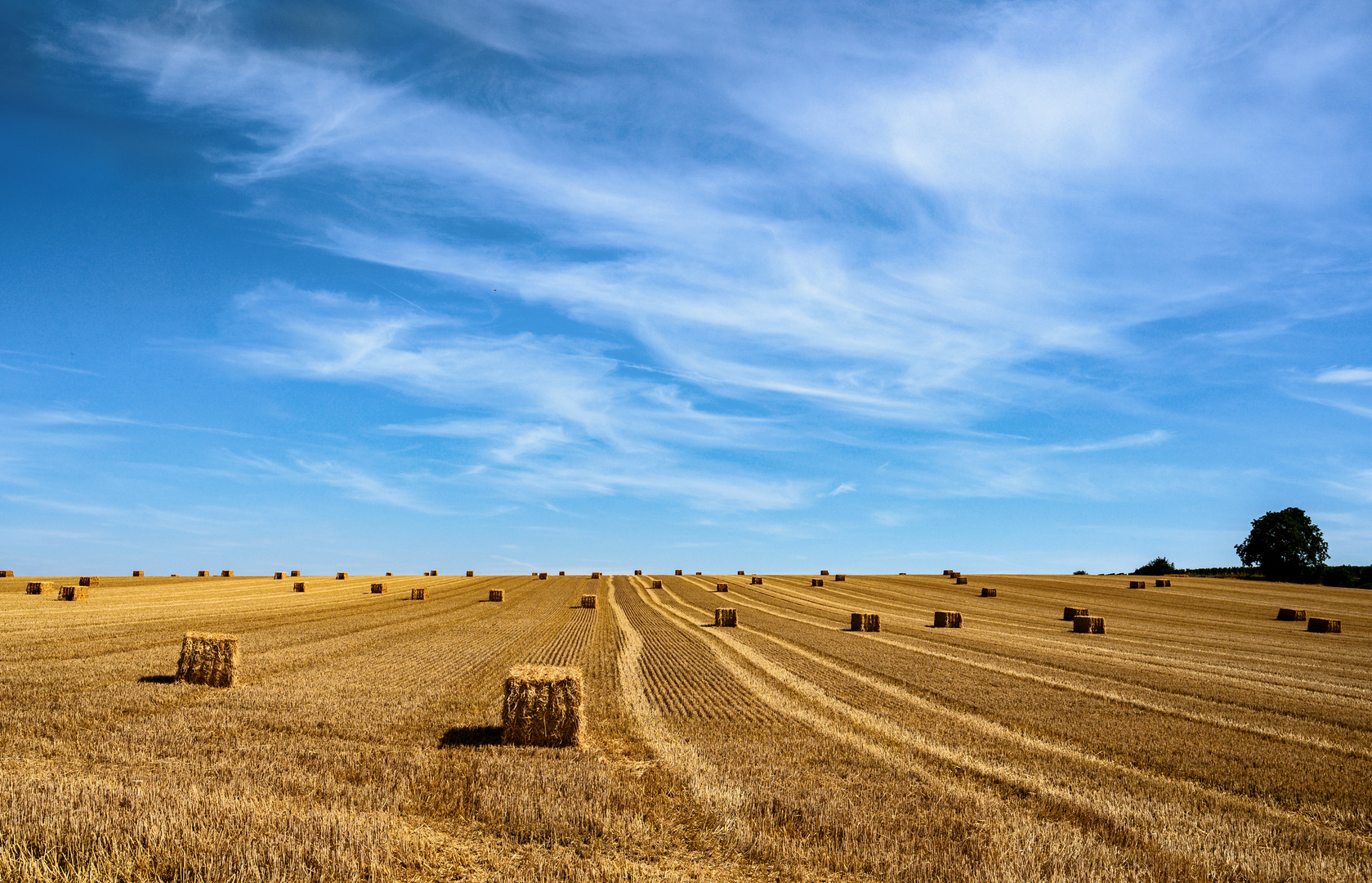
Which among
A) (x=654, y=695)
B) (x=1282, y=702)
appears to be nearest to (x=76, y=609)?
(x=654, y=695)

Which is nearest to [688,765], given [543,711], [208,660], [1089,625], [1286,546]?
[543,711]

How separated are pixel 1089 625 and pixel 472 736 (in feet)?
96.3

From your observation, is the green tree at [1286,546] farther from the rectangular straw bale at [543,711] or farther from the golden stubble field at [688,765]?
the rectangular straw bale at [543,711]

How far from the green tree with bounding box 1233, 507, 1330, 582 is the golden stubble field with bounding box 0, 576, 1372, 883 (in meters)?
76.1

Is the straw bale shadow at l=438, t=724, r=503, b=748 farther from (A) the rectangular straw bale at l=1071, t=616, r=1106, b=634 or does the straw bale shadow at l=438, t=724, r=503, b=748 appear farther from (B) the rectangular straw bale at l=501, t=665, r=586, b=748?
(A) the rectangular straw bale at l=1071, t=616, r=1106, b=634

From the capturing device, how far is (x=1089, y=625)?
33469 millimetres

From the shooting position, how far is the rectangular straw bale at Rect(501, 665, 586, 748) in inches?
459

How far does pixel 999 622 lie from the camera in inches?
1494

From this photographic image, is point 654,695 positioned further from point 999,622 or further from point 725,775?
point 999,622

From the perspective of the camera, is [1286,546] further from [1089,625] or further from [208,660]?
[208,660]

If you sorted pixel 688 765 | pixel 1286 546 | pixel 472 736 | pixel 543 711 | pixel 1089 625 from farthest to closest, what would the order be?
1. pixel 1286 546
2. pixel 1089 625
3. pixel 472 736
4. pixel 543 711
5. pixel 688 765

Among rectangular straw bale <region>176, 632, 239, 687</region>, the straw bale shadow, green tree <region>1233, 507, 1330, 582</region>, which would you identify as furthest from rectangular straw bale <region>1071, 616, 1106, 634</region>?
green tree <region>1233, 507, 1330, 582</region>

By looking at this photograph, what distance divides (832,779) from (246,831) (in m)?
6.56

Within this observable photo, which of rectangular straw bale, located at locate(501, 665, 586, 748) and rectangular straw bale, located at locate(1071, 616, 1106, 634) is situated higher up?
rectangular straw bale, located at locate(501, 665, 586, 748)
